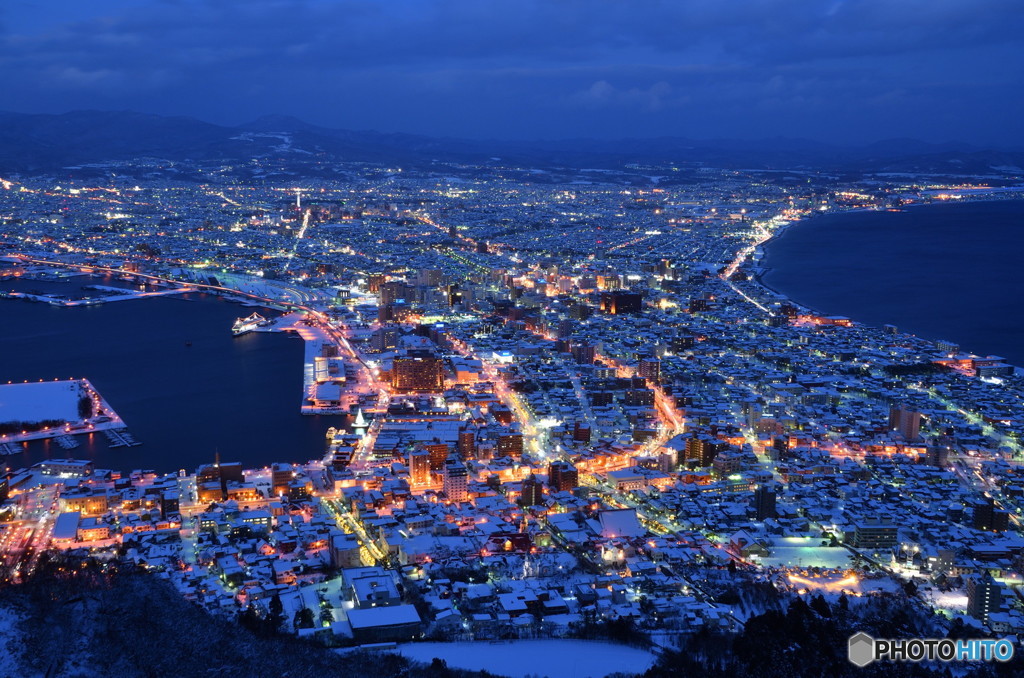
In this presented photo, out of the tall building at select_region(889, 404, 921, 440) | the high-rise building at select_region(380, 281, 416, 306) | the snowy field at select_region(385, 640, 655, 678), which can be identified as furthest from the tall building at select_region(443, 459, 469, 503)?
the high-rise building at select_region(380, 281, 416, 306)

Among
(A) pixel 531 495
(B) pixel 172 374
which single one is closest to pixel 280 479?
(A) pixel 531 495

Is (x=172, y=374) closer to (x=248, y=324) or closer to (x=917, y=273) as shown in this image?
(x=248, y=324)

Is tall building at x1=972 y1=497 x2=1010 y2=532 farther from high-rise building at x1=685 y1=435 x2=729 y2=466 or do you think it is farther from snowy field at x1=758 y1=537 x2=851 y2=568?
high-rise building at x1=685 y1=435 x2=729 y2=466

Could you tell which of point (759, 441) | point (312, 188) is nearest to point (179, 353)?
point (759, 441)

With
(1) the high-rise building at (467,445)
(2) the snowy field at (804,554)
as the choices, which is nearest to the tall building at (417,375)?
(1) the high-rise building at (467,445)

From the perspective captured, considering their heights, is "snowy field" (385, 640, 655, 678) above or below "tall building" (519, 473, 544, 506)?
below
